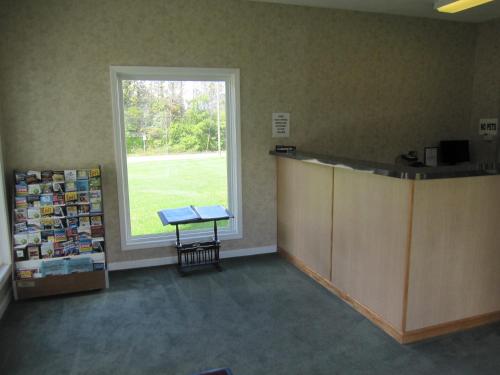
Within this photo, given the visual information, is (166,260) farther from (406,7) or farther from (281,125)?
(406,7)

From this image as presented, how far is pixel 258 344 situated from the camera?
2.74m

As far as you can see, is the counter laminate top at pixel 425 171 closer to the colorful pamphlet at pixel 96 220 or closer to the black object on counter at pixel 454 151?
the colorful pamphlet at pixel 96 220

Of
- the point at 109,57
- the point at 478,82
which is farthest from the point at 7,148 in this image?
the point at 478,82

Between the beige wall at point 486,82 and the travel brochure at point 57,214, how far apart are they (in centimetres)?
455

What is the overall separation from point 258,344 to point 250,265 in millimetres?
1467

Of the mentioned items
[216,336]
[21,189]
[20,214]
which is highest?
[21,189]

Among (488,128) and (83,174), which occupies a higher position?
(488,128)

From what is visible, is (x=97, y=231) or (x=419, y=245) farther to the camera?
(x=97, y=231)

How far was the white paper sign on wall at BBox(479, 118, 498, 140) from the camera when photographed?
4914mm

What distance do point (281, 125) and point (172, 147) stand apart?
1176mm

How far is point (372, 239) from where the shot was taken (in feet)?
9.66

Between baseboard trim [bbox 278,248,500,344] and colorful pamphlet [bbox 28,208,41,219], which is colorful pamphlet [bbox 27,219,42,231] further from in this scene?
baseboard trim [bbox 278,248,500,344]

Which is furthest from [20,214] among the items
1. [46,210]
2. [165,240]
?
[165,240]

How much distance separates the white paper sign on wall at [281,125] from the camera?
4.32 meters
